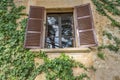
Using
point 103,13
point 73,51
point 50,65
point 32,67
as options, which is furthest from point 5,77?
point 103,13

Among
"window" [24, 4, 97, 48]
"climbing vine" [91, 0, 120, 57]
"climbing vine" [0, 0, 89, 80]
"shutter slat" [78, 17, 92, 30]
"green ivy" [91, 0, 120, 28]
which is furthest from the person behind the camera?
"green ivy" [91, 0, 120, 28]

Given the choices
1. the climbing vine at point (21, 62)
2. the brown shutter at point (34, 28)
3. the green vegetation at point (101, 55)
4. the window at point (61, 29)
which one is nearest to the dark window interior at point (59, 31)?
the window at point (61, 29)

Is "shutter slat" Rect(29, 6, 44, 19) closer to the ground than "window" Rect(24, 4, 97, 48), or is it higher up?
higher up

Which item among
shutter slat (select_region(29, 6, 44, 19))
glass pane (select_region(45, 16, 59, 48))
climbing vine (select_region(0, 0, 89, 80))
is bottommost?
climbing vine (select_region(0, 0, 89, 80))

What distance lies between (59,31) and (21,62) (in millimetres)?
1506

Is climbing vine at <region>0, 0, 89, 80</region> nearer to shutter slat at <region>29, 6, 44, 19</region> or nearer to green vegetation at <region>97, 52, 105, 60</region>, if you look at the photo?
shutter slat at <region>29, 6, 44, 19</region>

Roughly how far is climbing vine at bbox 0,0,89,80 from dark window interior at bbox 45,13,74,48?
565mm

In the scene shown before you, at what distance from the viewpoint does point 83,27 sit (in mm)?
6938

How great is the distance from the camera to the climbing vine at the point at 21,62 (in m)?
6.31

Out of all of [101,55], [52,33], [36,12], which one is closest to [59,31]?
[52,33]

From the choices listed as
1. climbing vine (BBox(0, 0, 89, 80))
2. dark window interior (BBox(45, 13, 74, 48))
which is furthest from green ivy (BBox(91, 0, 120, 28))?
climbing vine (BBox(0, 0, 89, 80))

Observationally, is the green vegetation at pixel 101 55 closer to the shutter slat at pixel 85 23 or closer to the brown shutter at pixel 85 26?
the brown shutter at pixel 85 26

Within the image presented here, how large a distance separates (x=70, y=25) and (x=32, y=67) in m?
1.79

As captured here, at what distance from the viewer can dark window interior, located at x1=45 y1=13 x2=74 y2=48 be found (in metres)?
6.99
